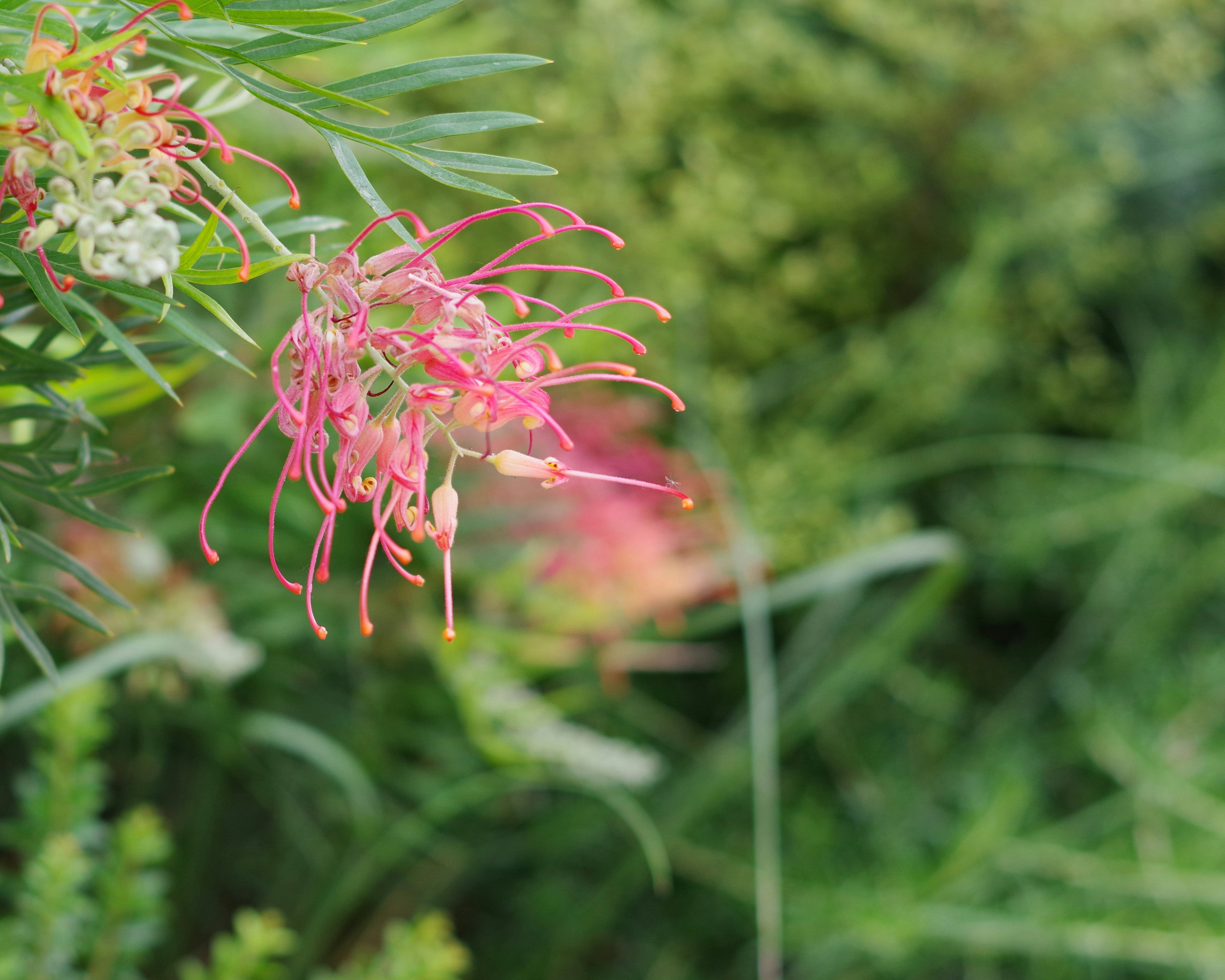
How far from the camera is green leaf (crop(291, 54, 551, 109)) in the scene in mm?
147

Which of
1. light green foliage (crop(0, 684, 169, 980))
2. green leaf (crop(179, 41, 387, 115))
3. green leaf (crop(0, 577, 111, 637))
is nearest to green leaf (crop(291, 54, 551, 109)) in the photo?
green leaf (crop(179, 41, 387, 115))

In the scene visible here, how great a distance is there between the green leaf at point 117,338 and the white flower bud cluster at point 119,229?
0.02 meters

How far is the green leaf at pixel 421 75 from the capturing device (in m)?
0.15

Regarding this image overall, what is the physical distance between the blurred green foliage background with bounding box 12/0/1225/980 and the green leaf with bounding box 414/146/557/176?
28 cm

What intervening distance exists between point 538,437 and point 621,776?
0.20 meters

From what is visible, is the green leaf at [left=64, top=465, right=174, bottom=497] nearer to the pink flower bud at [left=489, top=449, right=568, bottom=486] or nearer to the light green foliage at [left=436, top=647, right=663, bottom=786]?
the pink flower bud at [left=489, top=449, right=568, bottom=486]

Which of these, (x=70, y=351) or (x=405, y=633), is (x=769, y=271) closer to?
(x=405, y=633)

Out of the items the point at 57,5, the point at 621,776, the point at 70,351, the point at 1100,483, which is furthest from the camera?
the point at 1100,483

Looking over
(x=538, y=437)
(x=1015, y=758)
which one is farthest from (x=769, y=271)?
(x=1015, y=758)

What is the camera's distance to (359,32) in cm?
15

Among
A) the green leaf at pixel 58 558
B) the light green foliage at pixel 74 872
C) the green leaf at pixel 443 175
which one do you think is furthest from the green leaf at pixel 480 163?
the light green foliage at pixel 74 872

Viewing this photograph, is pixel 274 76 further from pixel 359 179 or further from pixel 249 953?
pixel 249 953

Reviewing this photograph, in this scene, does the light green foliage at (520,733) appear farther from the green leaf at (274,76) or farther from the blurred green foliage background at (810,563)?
the green leaf at (274,76)

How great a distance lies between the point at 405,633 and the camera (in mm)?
511
